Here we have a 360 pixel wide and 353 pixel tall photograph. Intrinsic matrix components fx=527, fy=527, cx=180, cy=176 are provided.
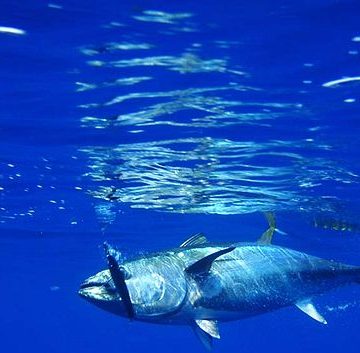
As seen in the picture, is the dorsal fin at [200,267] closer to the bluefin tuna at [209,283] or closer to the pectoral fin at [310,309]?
the bluefin tuna at [209,283]

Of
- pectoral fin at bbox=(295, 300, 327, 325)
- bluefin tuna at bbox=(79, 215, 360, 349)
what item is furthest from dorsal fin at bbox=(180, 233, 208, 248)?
pectoral fin at bbox=(295, 300, 327, 325)

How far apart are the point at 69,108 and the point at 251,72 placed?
15.0 feet

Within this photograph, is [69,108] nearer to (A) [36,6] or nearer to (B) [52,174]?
(A) [36,6]

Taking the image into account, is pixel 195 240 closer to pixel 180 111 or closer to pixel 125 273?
pixel 125 273

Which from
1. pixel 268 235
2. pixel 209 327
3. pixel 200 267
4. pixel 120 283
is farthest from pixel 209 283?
pixel 268 235

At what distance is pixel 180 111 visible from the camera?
13.0m

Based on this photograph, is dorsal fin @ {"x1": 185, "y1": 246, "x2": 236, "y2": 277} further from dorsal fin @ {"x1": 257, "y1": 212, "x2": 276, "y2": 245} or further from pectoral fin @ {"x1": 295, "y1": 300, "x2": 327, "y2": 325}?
pectoral fin @ {"x1": 295, "y1": 300, "x2": 327, "y2": 325}

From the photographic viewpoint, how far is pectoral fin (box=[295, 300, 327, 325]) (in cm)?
973

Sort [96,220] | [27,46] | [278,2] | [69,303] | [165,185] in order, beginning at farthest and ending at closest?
[69,303] → [96,220] → [165,185] → [27,46] → [278,2]

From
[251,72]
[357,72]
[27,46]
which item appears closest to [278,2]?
[251,72]

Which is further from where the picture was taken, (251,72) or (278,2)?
(251,72)

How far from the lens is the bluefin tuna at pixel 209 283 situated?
26.0 feet

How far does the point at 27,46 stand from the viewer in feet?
32.3

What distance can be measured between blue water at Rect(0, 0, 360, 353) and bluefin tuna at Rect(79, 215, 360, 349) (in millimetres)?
946
